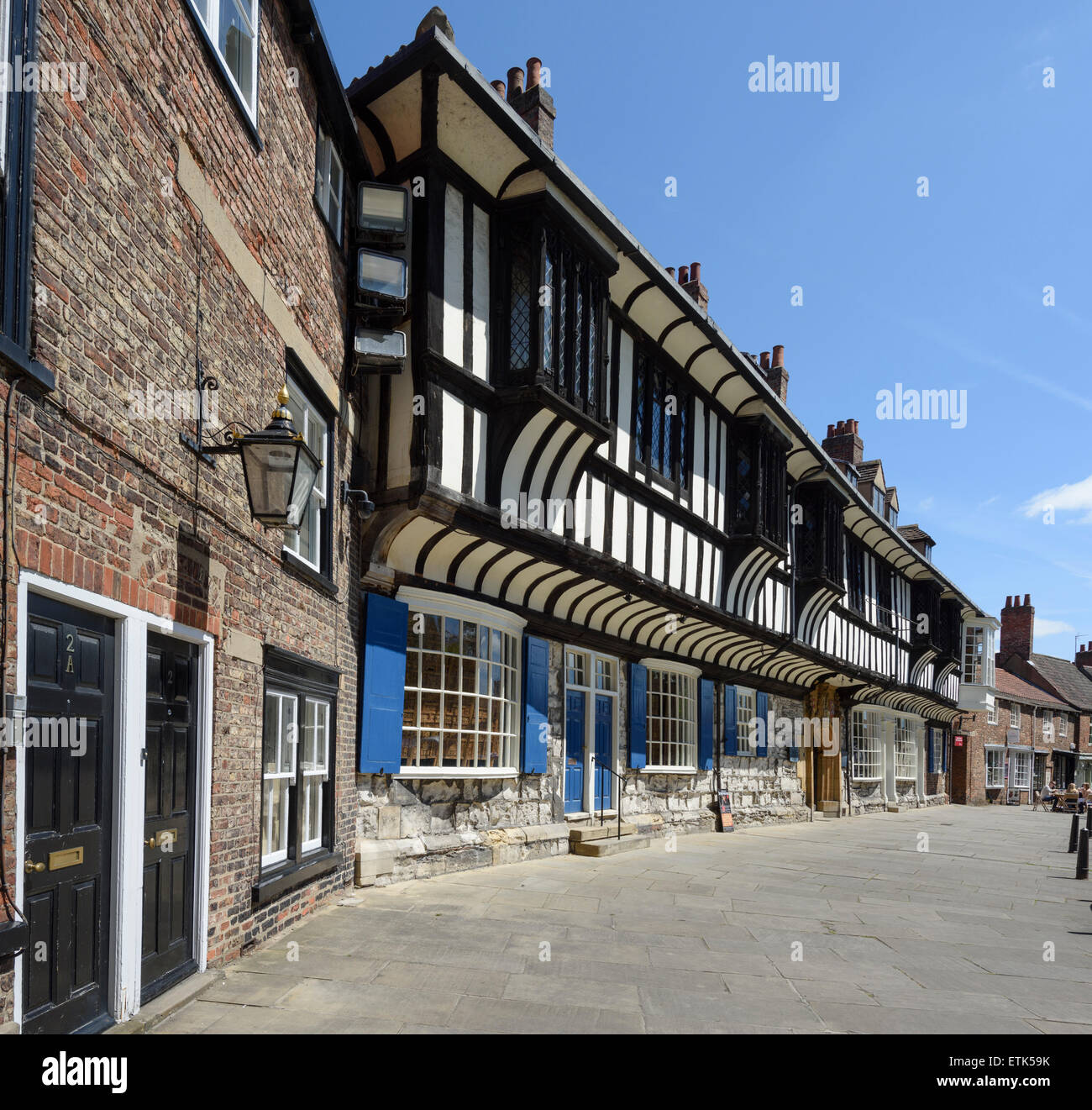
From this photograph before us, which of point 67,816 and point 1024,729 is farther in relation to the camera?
point 1024,729

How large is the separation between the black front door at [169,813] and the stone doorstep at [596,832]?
7584 mm

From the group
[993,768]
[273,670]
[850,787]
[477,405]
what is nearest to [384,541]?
[477,405]

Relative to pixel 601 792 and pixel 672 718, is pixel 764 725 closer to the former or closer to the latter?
pixel 672 718

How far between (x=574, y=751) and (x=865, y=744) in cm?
1698

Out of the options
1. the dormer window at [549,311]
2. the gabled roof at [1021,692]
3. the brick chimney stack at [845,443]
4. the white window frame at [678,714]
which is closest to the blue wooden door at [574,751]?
the white window frame at [678,714]

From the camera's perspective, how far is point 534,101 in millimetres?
11000

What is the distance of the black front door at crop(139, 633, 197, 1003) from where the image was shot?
5.09m

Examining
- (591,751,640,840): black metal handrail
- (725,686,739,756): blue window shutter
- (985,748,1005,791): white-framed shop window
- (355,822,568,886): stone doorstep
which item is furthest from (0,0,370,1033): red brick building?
(985,748,1005,791): white-framed shop window

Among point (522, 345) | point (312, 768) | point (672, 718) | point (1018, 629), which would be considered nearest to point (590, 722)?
point (672, 718)

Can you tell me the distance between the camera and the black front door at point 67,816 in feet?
13.0

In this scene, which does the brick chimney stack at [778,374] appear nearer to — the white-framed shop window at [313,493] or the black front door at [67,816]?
the white-framed shop window at [313,493]

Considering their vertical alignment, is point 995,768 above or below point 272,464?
below

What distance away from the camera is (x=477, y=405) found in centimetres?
979

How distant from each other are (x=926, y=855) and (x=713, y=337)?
Answer: 9.40 meters
